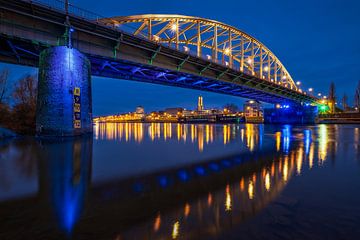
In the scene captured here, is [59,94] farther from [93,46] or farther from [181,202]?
[181,202]

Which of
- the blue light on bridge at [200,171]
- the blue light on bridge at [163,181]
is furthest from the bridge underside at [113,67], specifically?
the blue light on bridge at [200,171]

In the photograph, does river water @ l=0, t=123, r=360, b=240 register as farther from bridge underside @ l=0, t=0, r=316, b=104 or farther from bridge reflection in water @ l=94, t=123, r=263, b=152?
bridge underside @ l=0, t=0, r=316, b=104

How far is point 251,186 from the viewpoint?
18.7 ft

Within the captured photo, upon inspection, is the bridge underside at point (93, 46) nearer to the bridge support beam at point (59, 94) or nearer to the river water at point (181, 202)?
the bridge support beam at point (59, 94)

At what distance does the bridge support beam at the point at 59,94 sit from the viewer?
64.6 feet

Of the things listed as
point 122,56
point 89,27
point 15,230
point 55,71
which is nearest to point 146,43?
point 122,56

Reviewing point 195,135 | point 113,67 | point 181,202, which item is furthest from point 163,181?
point 113,67

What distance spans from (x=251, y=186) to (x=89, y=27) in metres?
A: 24.2

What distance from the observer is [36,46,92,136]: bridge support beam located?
1969 cm

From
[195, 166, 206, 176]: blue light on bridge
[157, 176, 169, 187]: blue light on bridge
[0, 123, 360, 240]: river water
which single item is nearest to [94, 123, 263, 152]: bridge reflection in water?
[195, 166, 206, 176]: blue light on bridge

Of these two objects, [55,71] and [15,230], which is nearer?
[15,230]

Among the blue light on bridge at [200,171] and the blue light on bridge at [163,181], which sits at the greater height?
the blue light on bridge at [163,181]

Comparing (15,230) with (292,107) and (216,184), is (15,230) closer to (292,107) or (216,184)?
(216,184)

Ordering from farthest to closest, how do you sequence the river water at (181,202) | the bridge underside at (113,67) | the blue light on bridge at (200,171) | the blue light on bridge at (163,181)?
the bridge underside at (113,67) < the blue light on bridge at (200,171) < the blue light on bridge at (163,181) < the river water at (181,202)
